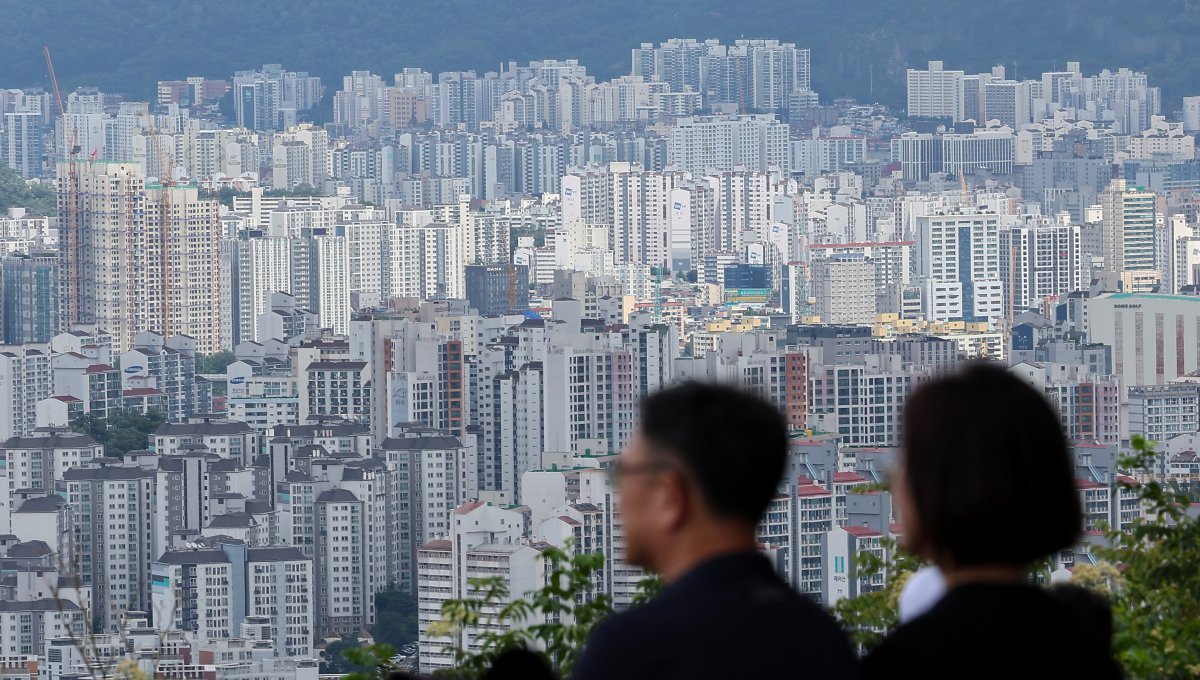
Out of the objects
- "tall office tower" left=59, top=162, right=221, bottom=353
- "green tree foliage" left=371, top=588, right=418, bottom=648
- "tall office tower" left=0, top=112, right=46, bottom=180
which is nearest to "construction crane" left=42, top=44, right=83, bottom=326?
"tall office tower" left=59, top=162, right=221, bottom=353

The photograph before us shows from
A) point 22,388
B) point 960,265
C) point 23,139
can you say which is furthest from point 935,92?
point 22,388

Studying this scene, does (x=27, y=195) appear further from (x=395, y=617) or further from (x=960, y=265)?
(x=395, y=617)

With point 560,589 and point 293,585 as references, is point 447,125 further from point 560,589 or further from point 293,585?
point 560,589

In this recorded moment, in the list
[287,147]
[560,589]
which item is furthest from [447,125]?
[560,589]

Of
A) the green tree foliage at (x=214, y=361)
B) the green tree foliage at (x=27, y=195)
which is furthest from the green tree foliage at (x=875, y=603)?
the green tree foliage at (x=27, y=195)

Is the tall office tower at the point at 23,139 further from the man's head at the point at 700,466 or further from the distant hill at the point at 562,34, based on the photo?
the man's head at the point at 700,466
